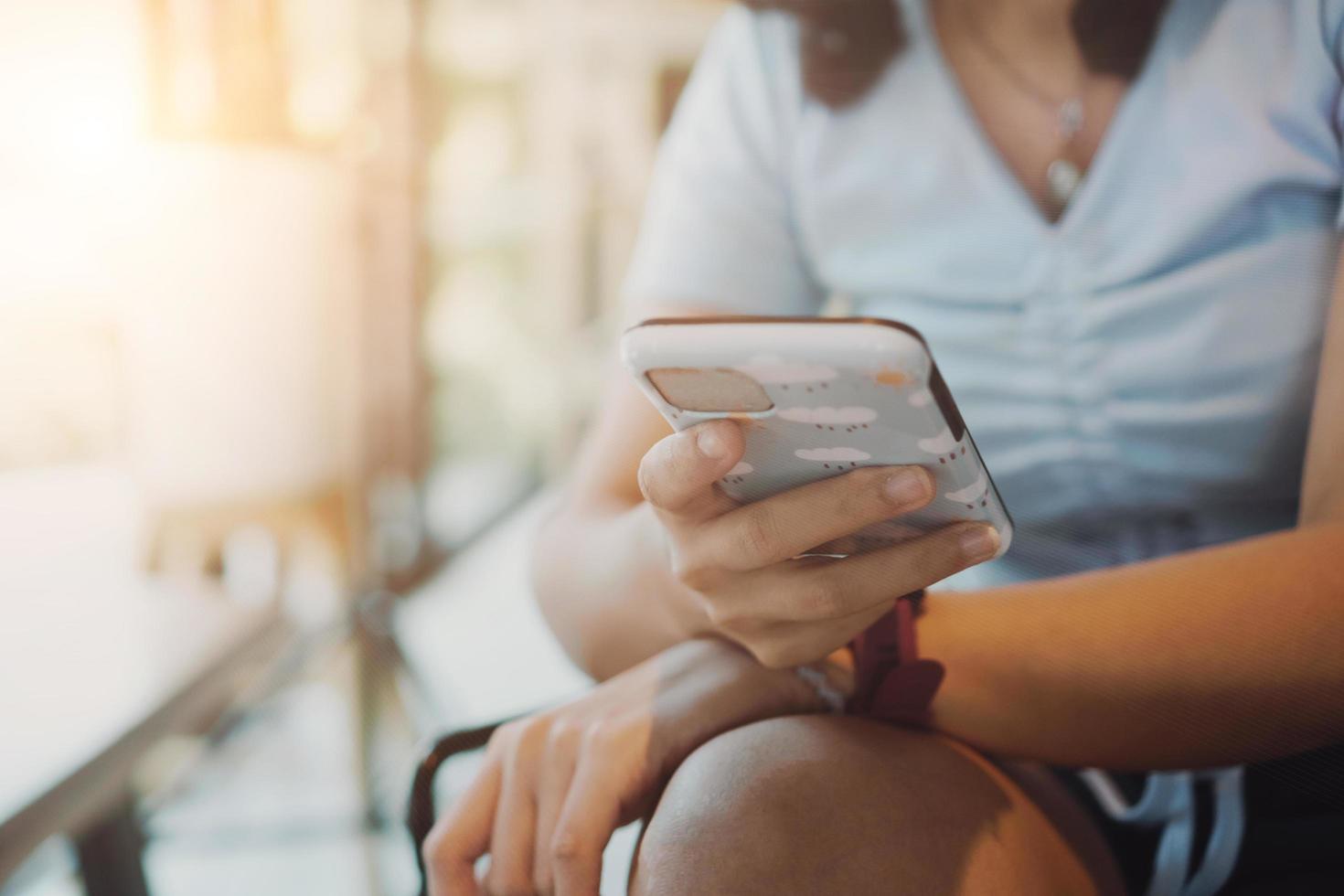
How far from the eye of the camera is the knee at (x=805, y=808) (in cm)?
35

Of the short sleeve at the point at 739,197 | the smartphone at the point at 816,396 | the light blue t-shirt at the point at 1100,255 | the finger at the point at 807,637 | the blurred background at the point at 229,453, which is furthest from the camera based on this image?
the blurred background at the point at 229,453

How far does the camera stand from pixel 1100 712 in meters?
0.43

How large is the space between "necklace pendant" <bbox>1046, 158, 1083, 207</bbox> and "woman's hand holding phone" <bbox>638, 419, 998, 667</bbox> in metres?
0.27

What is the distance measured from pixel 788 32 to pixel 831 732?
0.44m

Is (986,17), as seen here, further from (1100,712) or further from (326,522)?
(326,522)

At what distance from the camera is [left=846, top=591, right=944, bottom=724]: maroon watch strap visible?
424 millimetres

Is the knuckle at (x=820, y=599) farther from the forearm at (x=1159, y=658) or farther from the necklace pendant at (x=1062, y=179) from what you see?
the necklace pendant at (x=1062, y=179)

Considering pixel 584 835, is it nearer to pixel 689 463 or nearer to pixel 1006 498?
pixel 689 463

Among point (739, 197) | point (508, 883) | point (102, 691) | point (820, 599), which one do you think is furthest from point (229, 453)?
point (820, 599)

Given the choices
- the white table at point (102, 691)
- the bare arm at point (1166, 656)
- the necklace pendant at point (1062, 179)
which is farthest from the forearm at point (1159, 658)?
the white table at point (102, 691)

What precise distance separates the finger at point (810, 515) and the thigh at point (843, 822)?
9 centimetres

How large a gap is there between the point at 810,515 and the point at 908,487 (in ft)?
0.12

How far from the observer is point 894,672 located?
425 mm

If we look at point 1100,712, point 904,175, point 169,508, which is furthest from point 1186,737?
point 169,508
